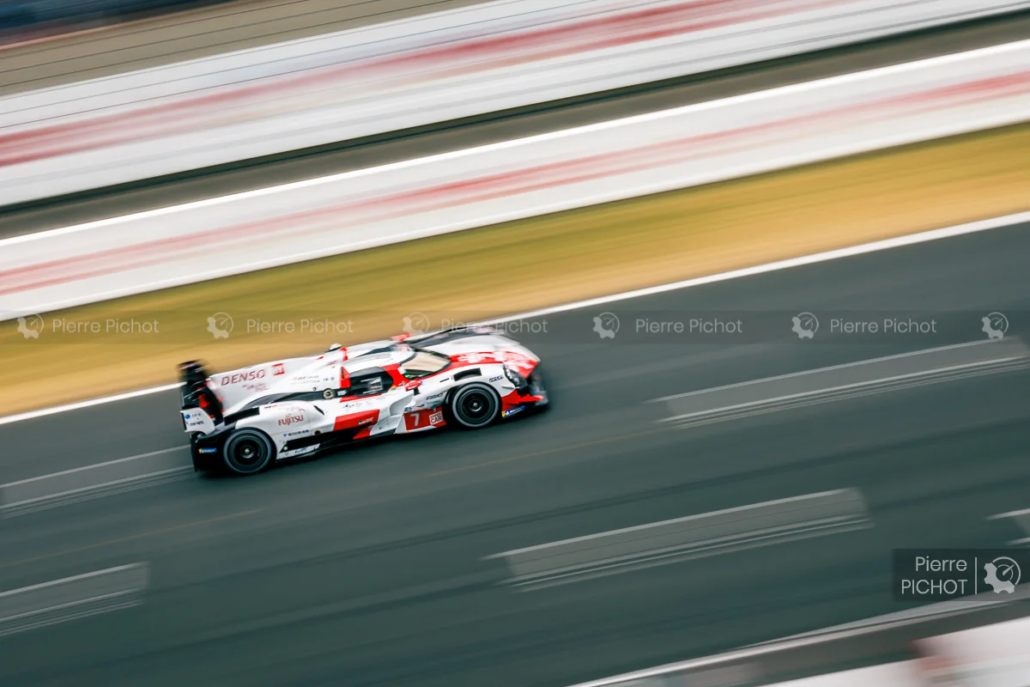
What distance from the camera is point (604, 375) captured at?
966 centimetres

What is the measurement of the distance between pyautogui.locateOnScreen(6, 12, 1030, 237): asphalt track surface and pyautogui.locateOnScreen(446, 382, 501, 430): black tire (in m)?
5.40

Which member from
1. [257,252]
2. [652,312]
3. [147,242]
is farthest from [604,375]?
[147,242]

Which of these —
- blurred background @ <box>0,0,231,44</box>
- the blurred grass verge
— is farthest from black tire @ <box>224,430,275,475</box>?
blurred background @ <box>0,0,231,44</box>

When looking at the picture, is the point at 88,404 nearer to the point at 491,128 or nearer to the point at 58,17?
the point at 58,17

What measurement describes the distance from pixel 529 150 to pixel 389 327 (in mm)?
3075

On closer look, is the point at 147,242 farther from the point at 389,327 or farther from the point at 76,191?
the point at 389,327

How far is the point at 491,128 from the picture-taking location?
1353cm

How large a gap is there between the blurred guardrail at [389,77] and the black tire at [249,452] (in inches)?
226

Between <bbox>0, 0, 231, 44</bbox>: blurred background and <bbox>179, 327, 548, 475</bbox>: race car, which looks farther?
<bbox>0, 0, 231, 44</bbox>: blurred background

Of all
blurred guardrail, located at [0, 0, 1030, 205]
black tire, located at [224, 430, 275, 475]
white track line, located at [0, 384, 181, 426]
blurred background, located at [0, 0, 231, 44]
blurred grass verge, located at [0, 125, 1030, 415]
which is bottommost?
black tire, located at [224, 430, 275, 475]

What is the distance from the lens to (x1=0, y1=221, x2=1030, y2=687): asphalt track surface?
278 inches

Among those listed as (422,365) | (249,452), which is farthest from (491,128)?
(249,452)

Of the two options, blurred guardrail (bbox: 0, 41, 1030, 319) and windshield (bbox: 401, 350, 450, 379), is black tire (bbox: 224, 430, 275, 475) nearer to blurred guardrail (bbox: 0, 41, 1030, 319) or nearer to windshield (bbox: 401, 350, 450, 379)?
windshield (bbox: 401, 350, 450, 379)

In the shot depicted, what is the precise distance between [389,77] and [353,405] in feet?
20.1
